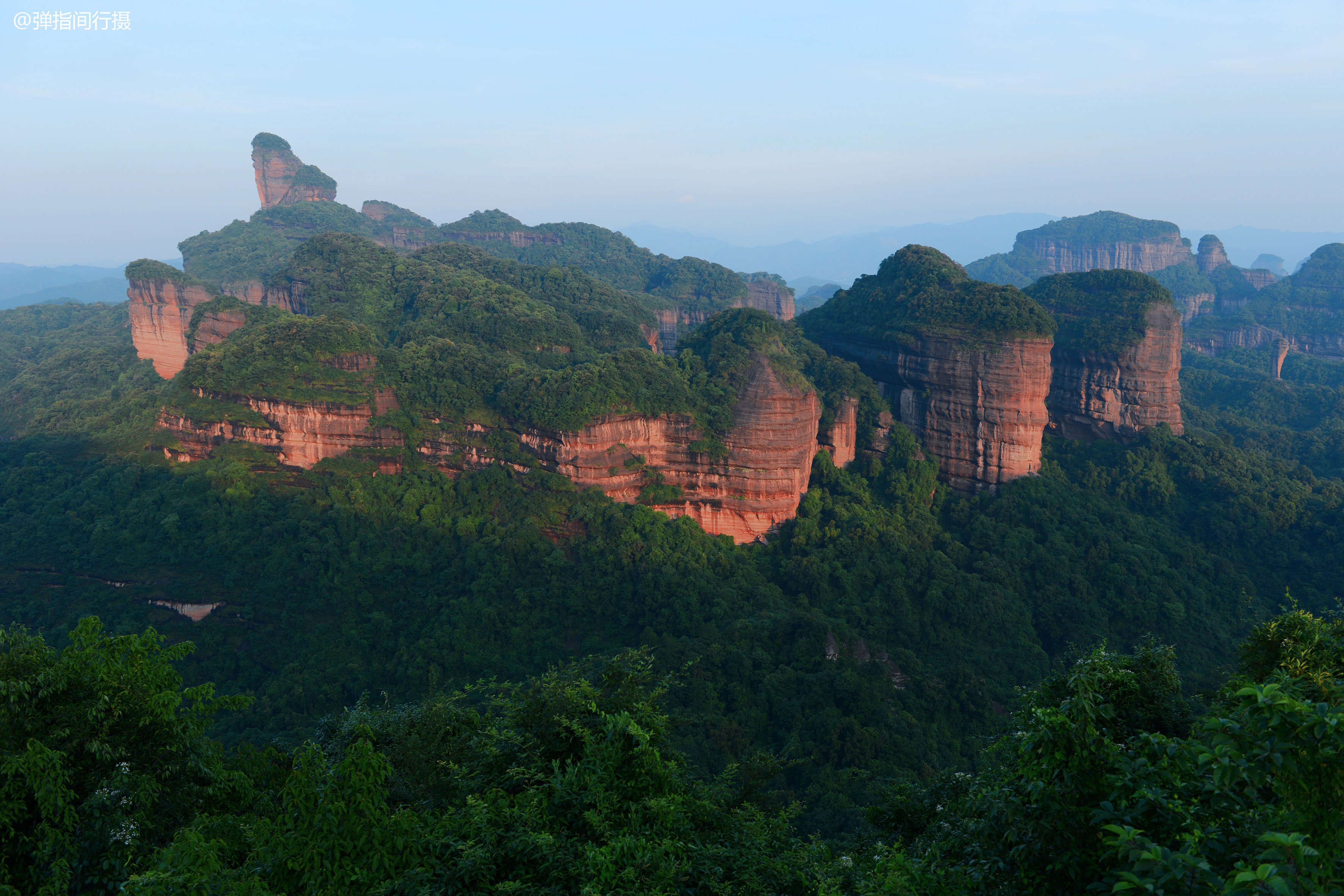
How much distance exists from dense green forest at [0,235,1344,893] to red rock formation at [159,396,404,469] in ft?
2.80

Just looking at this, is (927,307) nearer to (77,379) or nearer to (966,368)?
(966,368)

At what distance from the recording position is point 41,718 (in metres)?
10.1

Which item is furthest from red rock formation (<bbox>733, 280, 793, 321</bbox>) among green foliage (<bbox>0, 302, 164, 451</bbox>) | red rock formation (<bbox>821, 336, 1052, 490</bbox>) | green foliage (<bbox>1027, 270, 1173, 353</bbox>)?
green foliage (<bbox>0, 302, 164, 451</bbox>)

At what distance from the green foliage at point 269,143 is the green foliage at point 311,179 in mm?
3791

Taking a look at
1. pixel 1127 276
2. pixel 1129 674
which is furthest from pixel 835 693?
pixel 1127 276

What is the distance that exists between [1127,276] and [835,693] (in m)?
43.9

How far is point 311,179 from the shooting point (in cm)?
11531

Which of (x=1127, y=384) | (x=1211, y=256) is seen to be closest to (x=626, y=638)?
(x=1127, y=384)

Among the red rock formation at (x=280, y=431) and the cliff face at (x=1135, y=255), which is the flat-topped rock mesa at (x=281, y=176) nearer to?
the red rock formation at (x=280, y=431)

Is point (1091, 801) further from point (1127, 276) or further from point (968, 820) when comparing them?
point (1127, 276)

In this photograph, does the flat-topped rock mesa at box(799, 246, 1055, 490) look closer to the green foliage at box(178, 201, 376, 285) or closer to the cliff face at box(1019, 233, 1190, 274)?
the green foliage at box(178, 201, 376, 285)

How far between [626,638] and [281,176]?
363 feet

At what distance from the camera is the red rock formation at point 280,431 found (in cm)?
4238

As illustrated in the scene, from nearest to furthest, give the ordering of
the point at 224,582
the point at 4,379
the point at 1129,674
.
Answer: the point at 1129,674, the point at 224,582, the point at 4,379
